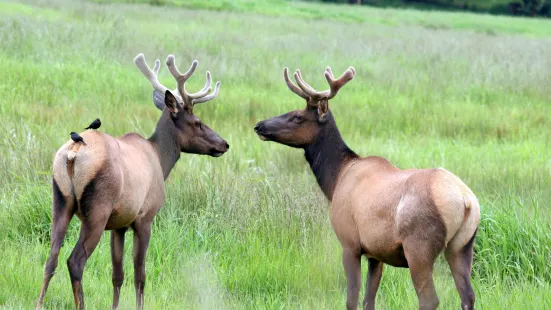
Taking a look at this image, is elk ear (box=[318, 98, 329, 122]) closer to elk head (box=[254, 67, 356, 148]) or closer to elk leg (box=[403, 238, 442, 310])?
elk head (box=[254, 67, 356, 148])

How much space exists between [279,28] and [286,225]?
66.8ft

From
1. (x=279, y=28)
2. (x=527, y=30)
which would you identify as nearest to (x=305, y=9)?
(x=527, y=30)

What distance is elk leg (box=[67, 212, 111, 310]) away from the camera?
16.2ft

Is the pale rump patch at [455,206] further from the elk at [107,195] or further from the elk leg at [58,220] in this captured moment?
the elk leg at [58,220]

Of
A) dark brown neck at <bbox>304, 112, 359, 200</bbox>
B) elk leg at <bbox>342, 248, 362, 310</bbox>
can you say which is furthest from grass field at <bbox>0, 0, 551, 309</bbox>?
dark brown neck at <bbox>304, 112, 359, 200</bbox>

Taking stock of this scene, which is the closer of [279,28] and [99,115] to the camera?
[99,115]

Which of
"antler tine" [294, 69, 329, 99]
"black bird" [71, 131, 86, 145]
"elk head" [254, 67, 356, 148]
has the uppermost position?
"black bird" [71, 131, 86, 145]

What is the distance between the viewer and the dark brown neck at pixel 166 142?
6348 millimetres

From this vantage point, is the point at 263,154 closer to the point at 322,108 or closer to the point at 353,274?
the point at 322,108

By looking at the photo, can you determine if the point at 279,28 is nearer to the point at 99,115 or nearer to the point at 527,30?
the point at 99,115

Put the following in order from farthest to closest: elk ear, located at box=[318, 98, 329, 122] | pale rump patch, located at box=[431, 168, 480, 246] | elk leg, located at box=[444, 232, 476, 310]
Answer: elk ear, located at box=[318, 98, 329, 122] → elk leg, located at box=[444, 232, 476, 310] → pale rump patch, located at box=[431, 168, 480, 246]

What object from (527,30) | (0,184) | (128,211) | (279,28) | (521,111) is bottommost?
(527,30)

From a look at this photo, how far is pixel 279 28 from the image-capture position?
26781 millimetres

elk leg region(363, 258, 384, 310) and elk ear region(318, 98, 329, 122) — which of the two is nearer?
elk leg region(363, 258, 384, 310)
